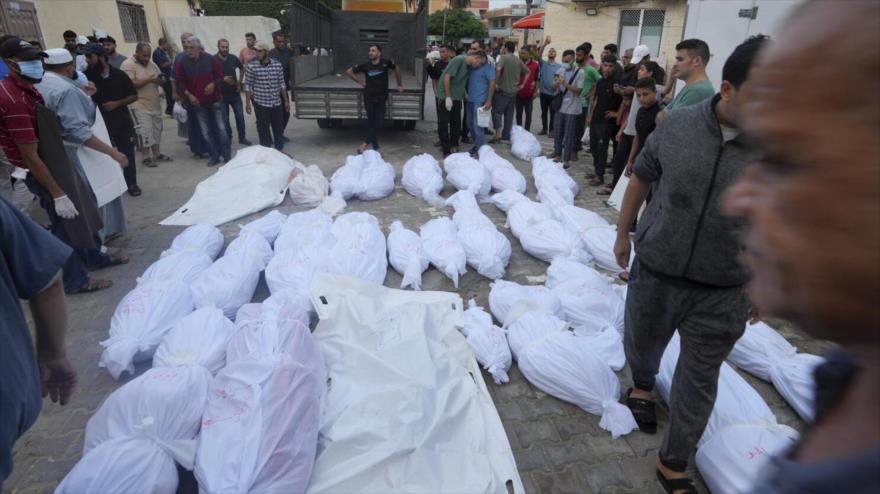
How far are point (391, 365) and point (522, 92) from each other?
24.4 ft

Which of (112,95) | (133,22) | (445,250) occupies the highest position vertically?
(133,22)

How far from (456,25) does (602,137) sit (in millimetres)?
36910

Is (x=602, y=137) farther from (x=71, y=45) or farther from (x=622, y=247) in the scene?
(x=71, y=45)

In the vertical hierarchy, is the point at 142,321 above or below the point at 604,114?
below

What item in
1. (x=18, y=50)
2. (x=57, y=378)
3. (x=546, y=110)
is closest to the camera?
(x=57, y=378)

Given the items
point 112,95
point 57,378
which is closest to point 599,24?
point 112,95

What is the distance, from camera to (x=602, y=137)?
20.5 ft

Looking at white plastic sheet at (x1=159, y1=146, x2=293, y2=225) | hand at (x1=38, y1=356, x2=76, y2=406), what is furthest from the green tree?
hand at (x1=38, y1=356, x2=76, y2=406)

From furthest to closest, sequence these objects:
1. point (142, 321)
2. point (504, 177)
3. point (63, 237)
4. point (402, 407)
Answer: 1. point (504, 177)
2. point (63, 237)
3. point (142, 321)
4. point (402, 407)

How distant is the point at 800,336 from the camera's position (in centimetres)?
324

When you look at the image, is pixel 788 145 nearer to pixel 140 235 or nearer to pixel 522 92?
pixel 140 235

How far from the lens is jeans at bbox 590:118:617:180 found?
6199 millimetres

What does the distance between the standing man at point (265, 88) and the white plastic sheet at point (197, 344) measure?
5339 millimetres

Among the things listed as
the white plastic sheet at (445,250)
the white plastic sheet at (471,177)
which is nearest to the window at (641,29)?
the white plastic sheet at (471,177)
